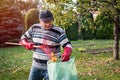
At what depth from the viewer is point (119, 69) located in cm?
934

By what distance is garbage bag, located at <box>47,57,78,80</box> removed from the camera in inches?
176

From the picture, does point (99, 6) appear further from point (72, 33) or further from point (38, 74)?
point (72, 33)

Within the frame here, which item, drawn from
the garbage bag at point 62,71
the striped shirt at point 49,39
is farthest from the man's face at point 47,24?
the garbage bag at point 62,71

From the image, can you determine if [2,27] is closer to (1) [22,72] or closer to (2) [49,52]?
(1) [22,72]

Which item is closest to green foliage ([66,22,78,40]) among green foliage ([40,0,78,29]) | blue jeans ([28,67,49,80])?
green foliage ([40,0,78,29])

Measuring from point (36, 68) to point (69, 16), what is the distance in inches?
225

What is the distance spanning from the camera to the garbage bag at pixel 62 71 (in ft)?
A: 14.6

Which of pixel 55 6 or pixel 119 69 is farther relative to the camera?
pixel 55 6

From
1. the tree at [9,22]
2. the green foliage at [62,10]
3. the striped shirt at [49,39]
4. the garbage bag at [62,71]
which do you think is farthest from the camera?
the tree at [9,22]

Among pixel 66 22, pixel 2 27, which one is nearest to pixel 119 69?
pixel 66 22

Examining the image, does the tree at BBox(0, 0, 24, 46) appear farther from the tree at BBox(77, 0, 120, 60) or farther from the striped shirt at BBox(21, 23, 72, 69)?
the striped shirt at BBox(21, 23, 72, 69)

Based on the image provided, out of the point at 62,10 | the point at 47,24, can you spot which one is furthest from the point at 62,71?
the point at 62,10

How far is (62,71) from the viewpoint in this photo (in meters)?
4.49

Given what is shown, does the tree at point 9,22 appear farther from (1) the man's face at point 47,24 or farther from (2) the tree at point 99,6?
(1) the man's face at point 47,24
